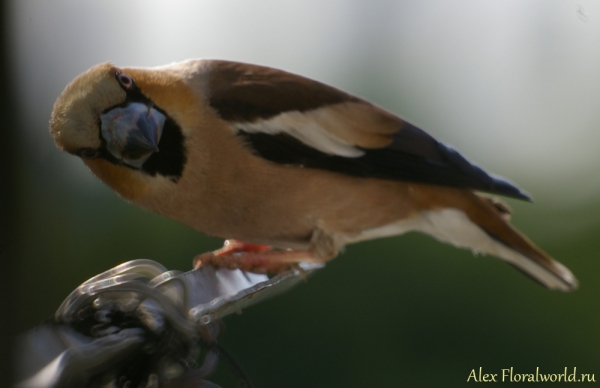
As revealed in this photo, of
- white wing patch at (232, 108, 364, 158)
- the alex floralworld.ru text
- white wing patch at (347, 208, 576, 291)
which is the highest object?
white wing patch at (232, 108, 364, 158)

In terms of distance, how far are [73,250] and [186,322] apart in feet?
6.94

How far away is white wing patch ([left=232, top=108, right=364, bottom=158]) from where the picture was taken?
1.54 meters

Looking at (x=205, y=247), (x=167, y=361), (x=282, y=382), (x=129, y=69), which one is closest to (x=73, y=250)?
(x=205, y=247)

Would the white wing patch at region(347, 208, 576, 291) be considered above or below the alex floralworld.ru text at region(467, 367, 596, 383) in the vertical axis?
above

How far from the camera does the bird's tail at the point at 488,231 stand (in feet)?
5.48

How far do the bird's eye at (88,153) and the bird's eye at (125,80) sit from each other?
0.15m

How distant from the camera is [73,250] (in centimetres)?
293

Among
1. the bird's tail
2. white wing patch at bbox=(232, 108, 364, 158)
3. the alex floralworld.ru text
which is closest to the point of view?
white wing patch at bbox=(232, 108, 364, 158)

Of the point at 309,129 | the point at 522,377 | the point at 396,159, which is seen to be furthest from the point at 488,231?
the point at 522,377

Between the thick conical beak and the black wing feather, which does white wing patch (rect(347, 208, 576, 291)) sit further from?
the thick conical beak

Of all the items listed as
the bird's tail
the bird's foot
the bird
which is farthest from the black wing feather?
the bird's foot

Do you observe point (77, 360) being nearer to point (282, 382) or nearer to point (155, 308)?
point (155, 308)

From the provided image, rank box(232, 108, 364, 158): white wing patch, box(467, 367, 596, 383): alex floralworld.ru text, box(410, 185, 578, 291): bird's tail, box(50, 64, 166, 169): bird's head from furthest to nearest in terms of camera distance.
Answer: box(467, 367, 596, 383): alex floralworld.ru text → box(410, 185, 578, 291): bird's tail → box(232, 108, 364, 158): white wing patch → box(50, 64, 166, 169): bird's head

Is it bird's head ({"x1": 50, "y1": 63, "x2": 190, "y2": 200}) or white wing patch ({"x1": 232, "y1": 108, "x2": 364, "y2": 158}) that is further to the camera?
white wing patch ({"x1": 232, "y1": 108, "x2": 364, "y2": 158})
